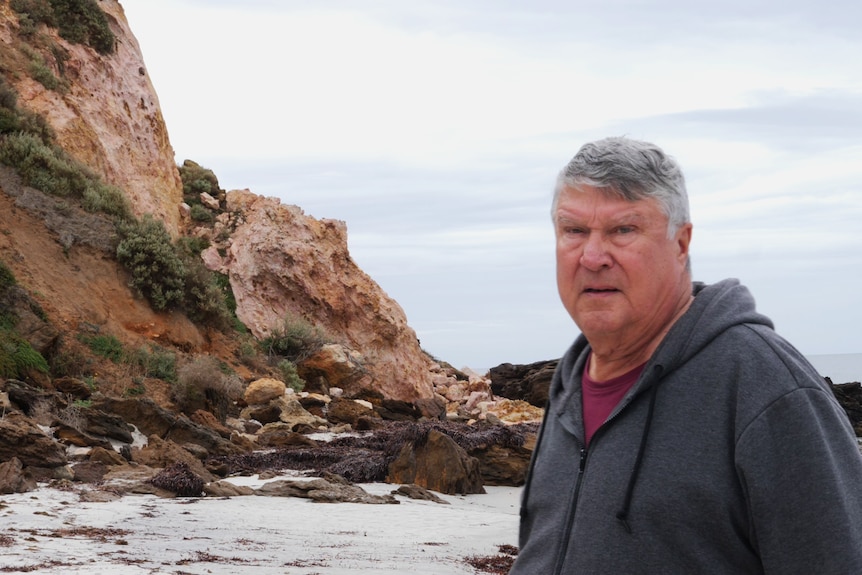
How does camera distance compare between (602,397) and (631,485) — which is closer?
(631,485)

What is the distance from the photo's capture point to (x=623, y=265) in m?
2.20

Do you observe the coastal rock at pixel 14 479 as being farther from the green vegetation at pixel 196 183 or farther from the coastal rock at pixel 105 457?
the green vegetation at pixel 196 183

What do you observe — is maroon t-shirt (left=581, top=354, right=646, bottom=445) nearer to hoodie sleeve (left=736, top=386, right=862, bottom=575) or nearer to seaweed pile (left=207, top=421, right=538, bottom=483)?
hoodie sleeve (left=736, top=386, right=862, bottom=575)

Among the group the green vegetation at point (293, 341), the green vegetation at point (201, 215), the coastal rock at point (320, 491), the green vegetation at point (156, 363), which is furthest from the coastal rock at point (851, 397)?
the coastal rock at point (320, 491)

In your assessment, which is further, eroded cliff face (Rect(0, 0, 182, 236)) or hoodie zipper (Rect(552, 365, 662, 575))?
eroded cliff face (Rect(0, 0, 182, 236))

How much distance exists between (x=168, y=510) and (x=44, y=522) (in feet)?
4.91

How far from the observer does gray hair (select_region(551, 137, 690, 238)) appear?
2182 mm

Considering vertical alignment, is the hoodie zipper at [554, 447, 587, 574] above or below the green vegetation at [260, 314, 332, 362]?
below

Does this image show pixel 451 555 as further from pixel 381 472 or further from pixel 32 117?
pixel 32 117

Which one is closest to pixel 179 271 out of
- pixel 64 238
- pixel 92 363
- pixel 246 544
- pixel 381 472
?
pixel 64 238

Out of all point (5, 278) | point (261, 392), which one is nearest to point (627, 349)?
point (5, 278)

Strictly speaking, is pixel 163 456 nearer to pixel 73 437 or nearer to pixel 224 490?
pixel 73 437

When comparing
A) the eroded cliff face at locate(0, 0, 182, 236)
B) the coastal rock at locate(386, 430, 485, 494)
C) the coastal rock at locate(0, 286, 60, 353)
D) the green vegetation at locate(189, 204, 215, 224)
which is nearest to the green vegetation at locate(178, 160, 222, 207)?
the green vegetation at locate(189, 204, 215, 224)

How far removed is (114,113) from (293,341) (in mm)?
8500
